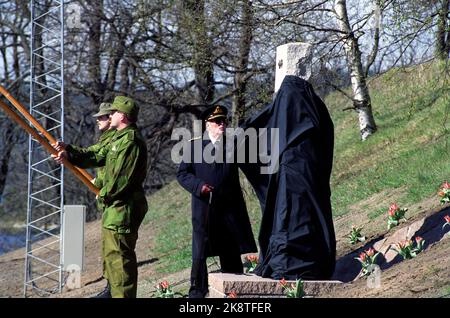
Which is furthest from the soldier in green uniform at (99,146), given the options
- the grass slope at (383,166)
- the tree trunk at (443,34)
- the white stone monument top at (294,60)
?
the tree trunk at (443,34)

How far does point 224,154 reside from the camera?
9562 millimetres

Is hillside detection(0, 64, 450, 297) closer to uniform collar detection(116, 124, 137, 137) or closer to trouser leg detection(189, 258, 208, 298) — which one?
trouser leg detection(189, 258, 208, 298)

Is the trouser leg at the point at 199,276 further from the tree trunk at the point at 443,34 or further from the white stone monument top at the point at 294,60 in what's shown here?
the tree trunk at the point at 443,34

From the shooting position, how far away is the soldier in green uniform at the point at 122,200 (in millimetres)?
8797

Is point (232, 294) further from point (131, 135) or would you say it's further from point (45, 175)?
point (45, 175)

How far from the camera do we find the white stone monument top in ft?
29.7

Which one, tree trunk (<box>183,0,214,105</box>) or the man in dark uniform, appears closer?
the man in dark uniform

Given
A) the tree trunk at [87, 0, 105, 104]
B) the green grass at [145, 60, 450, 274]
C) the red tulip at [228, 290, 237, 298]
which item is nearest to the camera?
the red tulip at [228, 290, 237, 298]

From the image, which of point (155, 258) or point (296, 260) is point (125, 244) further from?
point (155, 258)

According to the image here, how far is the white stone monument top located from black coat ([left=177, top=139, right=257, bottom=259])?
3.38ft
